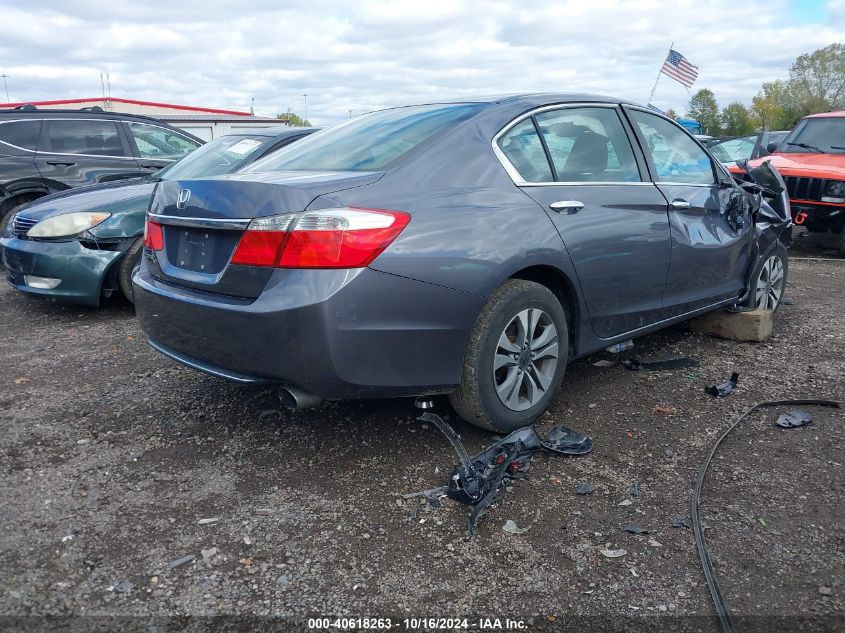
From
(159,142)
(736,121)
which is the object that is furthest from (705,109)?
(159,142)

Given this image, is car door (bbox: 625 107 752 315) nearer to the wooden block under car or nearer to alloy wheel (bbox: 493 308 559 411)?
the wooden block under car

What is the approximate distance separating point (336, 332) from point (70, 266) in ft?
12.5

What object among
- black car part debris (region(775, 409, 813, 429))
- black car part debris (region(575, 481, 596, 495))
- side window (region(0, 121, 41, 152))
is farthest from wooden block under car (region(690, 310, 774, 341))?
side window (region(0, 121, 41, 152))

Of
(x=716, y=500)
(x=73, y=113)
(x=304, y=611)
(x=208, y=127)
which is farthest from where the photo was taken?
(x=208, y=127)

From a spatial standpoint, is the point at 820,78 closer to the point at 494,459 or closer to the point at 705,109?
the point at 705,109

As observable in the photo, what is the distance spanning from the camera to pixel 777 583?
234 cm

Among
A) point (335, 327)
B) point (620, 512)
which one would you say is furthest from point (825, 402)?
point (335, 327)

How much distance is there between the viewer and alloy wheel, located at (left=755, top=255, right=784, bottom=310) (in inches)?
205

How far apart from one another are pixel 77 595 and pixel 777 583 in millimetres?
2334

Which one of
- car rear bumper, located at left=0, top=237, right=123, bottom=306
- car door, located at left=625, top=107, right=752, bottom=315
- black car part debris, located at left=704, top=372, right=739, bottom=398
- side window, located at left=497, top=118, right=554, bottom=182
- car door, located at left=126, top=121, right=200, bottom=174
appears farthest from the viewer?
car door, located at left=126, top=121, right=200, bottom=174

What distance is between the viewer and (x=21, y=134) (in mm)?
8094

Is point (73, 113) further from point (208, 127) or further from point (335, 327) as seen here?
point (208, 127)

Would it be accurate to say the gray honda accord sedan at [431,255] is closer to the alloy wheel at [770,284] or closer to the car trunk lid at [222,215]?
the car trunk lid at [222,215]

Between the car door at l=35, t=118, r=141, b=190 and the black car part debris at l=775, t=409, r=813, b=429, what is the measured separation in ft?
23.1
